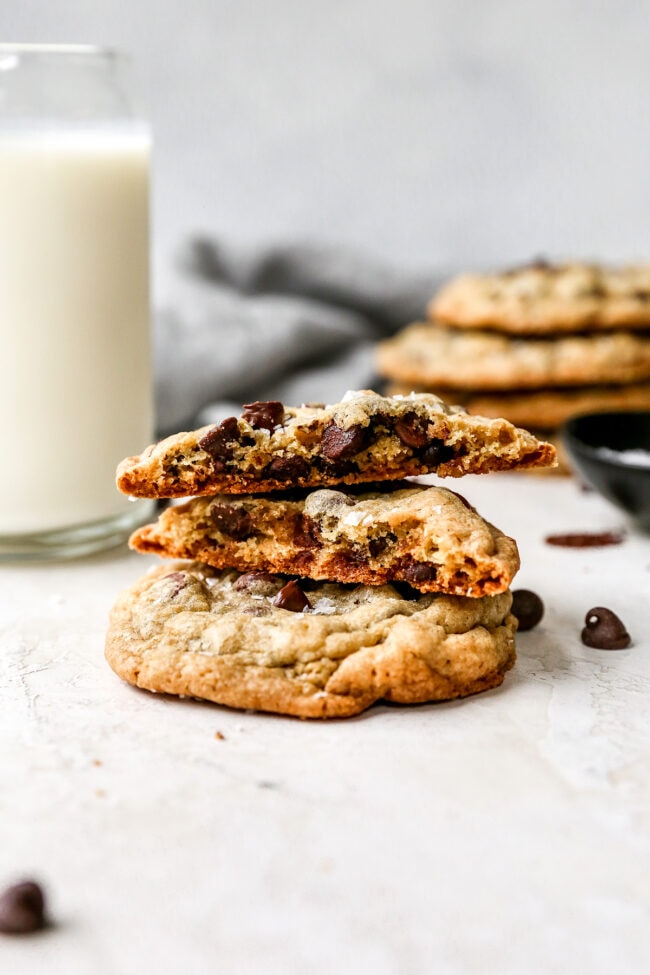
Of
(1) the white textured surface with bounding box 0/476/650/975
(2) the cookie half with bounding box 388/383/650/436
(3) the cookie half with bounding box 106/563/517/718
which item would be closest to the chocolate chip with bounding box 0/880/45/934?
(1) the white textured surface with bounding box 0/476/650/975

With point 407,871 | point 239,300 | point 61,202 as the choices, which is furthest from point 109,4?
point 407,871

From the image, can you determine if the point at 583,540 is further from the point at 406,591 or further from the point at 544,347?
the point at 406,591

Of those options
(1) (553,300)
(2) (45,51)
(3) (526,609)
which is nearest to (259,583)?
(3) (526,609)

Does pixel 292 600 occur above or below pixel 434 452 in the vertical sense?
below

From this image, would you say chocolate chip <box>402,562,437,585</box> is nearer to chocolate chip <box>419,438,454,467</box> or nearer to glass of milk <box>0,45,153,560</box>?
chocolate chip <box>419,438,454,467</box>

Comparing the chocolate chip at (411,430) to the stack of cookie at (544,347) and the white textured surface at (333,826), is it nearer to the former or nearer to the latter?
the white textured surface at (333,826)
